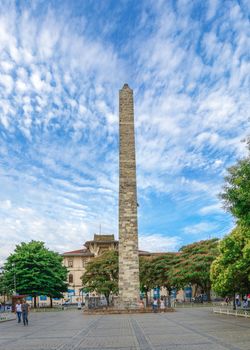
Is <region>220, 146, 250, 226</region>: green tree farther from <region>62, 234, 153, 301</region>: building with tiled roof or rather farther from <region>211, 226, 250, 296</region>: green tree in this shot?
<region>62, 234, 153, 301</region>: building with tiled roof

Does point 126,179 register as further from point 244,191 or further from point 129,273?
point 244,191

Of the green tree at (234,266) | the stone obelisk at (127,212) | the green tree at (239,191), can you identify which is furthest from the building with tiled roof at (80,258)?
the green tree at (239,191)

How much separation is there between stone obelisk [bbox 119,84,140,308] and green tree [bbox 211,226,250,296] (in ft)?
24.7

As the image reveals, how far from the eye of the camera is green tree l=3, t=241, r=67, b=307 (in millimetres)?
56844

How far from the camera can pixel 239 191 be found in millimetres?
18688

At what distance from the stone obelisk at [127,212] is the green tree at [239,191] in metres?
→ 20.1

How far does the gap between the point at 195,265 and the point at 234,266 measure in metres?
23.4

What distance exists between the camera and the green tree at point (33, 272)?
186 feet

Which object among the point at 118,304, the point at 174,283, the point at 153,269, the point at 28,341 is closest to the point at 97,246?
the point at 153,269

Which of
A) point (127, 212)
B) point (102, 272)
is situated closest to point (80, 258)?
point (102, 272)

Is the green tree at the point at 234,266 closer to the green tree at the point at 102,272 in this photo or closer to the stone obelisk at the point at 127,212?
the stone obelisk at the point at 127,212

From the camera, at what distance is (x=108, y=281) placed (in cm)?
5803

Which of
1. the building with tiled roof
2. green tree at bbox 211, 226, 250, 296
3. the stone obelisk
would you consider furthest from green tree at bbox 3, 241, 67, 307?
green tree at bbox 211, 226, 250, 296

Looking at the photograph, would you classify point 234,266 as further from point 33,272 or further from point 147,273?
point 33,272
